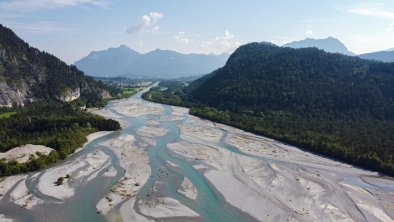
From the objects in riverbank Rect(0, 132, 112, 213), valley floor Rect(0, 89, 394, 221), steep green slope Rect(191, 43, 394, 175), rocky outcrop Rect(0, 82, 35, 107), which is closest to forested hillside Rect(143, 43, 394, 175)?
steep green slope Rect(191, 43, 394, 175)

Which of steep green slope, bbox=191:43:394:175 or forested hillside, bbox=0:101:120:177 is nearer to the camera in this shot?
forested hillside, bbox=0:101:120:177

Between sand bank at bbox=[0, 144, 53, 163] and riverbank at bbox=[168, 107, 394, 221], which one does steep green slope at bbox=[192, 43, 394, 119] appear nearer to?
riverbank at bbox=[168, 107, 394, 221]

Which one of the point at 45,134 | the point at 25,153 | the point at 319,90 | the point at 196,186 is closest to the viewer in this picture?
the point at 196,186

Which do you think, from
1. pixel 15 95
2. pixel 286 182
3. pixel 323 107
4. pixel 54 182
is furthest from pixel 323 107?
pixel 15 95

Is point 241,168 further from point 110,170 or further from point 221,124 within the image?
point 221,124

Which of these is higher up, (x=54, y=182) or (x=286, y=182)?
(x=286, y=182)

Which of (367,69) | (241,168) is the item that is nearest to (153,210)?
(241,168)

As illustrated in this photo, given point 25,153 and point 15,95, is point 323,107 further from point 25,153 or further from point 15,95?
point 15,95

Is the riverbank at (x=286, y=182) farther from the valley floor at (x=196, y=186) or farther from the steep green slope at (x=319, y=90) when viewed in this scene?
the steep green slope at (x=319, y=90)

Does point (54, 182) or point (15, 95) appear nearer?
point (54, 182)
